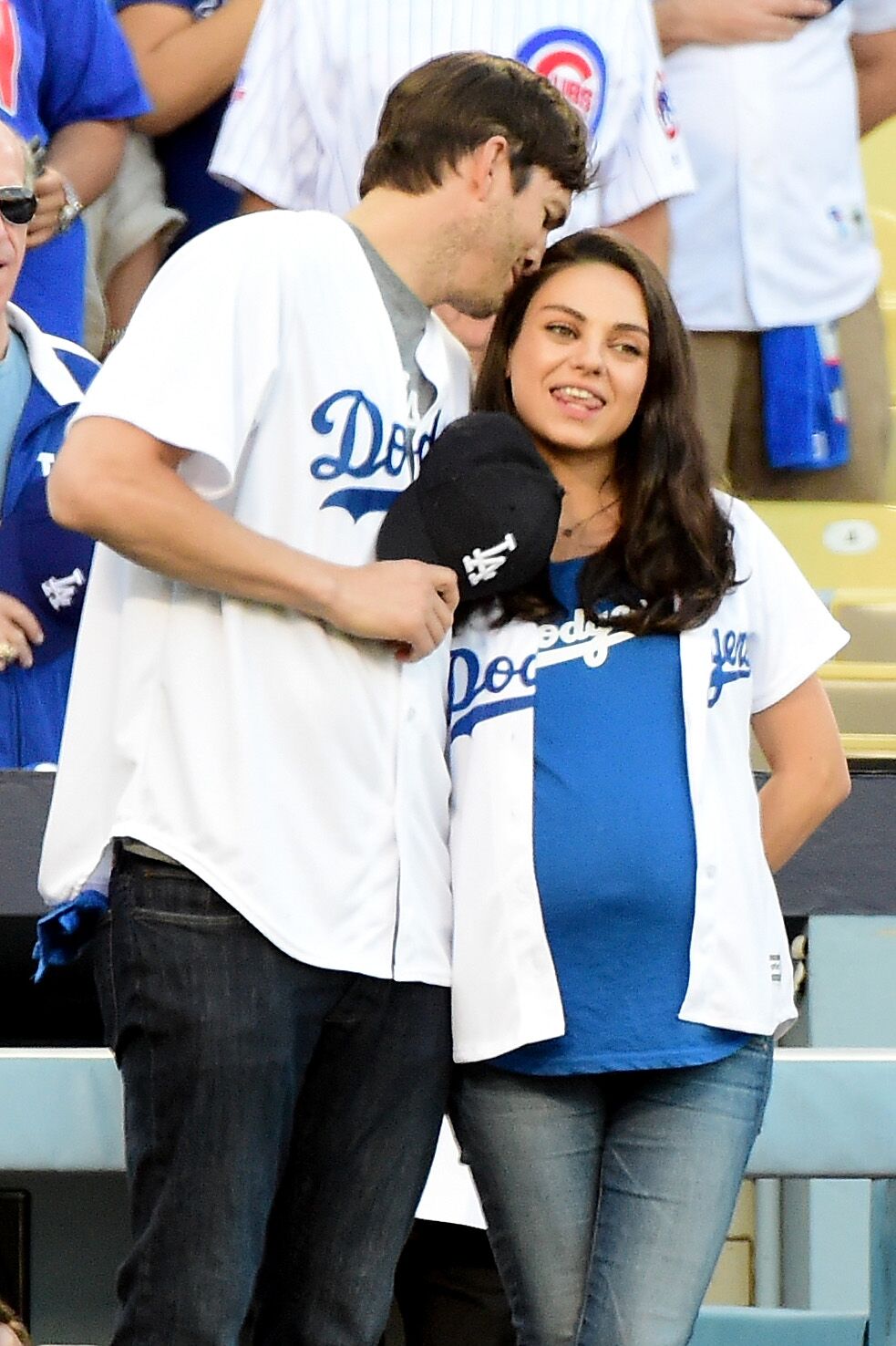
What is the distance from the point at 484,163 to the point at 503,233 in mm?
67

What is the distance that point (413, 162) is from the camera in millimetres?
1965

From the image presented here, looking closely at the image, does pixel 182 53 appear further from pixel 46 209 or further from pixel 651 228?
pixel 651 228

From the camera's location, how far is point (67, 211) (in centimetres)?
320

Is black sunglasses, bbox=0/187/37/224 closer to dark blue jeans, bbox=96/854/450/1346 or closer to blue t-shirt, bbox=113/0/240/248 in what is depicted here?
blue t-shirt, bbox=113/0/240/248

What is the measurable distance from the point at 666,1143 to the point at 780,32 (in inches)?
97.1

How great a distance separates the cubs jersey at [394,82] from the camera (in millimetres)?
3334

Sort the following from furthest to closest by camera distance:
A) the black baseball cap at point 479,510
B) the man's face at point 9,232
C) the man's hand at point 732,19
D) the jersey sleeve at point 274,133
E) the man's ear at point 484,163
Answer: the man's hand at point 732,19
the jersey sleeve at point 274,133
the man's face at point 9,232
the man's ear at point 484,163
the black baseball cap at point 479,510

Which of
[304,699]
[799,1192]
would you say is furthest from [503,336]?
[799,1192]

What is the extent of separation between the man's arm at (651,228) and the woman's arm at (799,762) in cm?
146

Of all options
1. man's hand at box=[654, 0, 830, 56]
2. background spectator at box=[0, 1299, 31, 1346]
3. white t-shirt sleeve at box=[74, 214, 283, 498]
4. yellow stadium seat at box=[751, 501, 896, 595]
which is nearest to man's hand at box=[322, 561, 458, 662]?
white t-shirt sleeve at box=[74, 214, 283, 498]

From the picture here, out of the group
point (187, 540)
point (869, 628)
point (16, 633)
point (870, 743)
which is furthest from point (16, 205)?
point (869, 628)

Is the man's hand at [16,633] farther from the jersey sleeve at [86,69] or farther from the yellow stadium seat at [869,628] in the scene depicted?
→ the yellow stadium seat at [869,628]

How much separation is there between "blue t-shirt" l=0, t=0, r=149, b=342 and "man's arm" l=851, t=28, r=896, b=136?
141cm

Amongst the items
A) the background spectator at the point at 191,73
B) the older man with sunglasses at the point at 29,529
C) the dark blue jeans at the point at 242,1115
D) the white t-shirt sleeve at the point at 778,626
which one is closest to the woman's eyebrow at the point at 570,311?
the white t-shirt sleeve at the point at 778,626
